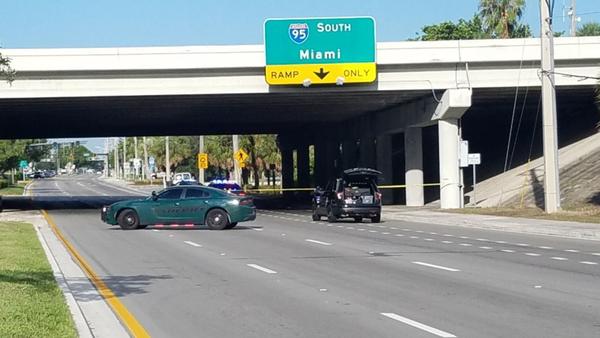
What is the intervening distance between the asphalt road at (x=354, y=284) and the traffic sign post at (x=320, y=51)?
1377cm

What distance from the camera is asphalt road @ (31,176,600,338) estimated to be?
11.7 metres

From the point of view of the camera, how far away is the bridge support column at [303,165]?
78.2 metres

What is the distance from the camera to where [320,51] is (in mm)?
41531

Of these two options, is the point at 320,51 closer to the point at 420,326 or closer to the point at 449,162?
the point at 449,162

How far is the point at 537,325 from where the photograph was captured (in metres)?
11.5

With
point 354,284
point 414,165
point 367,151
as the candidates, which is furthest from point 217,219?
point 367,151

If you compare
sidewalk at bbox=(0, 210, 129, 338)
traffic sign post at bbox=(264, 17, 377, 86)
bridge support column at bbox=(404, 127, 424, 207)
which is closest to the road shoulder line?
sidewalk at bbox=(0, 210, 129, 338)

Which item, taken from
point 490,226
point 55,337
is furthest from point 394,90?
point 55,337

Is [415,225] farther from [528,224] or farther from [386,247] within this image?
[386,247]

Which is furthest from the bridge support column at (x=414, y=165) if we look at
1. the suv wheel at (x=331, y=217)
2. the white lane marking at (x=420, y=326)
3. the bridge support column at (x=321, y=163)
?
the white lane marking at (x=420, y=326)

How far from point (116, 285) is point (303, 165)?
64.4 meters

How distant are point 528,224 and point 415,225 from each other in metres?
5.13

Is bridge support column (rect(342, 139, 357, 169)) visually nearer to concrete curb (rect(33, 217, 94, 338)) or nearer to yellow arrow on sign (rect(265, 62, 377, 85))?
yellow arrow on sign (rect(265, 62, 377, 85))

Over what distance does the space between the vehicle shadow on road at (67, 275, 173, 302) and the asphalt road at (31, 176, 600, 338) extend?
38 mm
